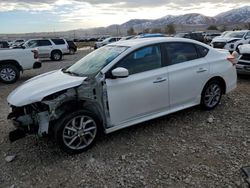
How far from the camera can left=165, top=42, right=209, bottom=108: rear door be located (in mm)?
5320

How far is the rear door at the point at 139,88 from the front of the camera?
4659 millimetres

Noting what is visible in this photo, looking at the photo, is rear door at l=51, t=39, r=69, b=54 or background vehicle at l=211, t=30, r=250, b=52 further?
rear door at l=51, t=39, r=69, b=54

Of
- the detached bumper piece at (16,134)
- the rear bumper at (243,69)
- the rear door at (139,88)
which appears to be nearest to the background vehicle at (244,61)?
the rear bumper at (243,69)

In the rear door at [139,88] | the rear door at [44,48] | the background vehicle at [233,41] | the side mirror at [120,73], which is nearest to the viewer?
the side mirror at [120,73]

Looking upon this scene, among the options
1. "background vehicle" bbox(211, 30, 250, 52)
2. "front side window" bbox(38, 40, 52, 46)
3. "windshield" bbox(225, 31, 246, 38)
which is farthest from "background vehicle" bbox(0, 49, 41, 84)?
"windshield" bbox(225, 31, 246, 38)

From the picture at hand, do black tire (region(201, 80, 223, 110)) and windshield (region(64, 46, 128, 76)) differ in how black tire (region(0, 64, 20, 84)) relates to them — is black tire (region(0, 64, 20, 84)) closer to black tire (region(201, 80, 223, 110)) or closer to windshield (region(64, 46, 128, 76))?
windshield (region(64, 46, 128, 76))

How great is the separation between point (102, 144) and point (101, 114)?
1.76 feet

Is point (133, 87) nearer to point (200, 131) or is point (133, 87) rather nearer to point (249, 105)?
point (200, 131)

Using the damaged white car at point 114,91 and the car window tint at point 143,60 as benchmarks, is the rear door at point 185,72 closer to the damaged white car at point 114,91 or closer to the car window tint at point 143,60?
the damaged white car at point 114,91

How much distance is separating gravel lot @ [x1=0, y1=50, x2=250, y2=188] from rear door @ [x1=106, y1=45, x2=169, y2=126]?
1.44ft

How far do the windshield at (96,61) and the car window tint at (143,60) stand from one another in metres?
0.20

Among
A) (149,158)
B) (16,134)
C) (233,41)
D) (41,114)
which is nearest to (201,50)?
(149,158)

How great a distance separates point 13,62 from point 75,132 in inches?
306

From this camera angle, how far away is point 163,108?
5270mm
